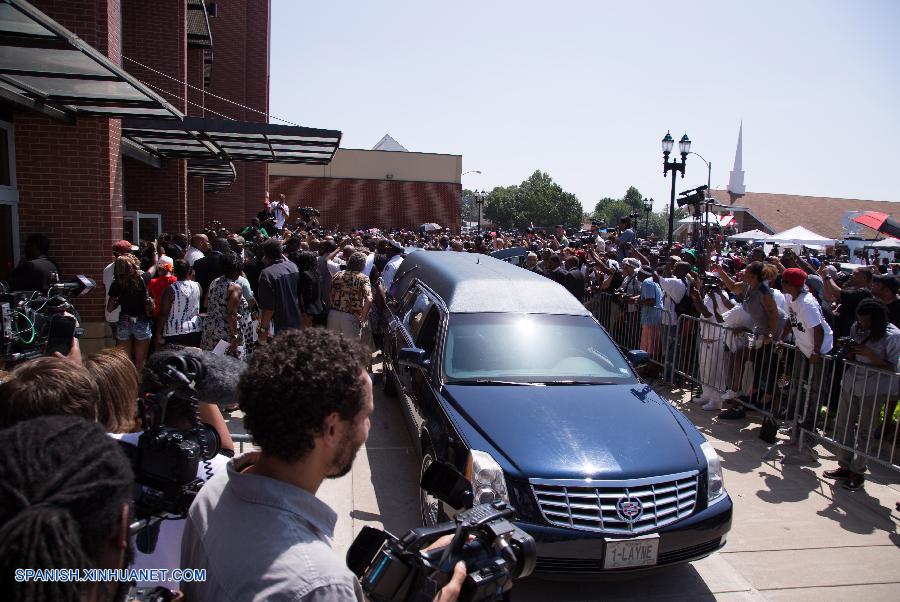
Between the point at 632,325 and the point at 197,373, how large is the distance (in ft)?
30.3

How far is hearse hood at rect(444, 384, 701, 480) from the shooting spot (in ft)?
13.1

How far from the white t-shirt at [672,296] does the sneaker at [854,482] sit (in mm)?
3474

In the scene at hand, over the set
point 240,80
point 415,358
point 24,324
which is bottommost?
point 415,358

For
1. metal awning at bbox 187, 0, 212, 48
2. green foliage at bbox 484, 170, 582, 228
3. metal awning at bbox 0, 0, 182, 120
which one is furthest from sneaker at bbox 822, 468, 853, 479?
green foliage at bbox 484, 170, 582, 228

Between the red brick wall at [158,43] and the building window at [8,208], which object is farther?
the red brick wall at [158,43]

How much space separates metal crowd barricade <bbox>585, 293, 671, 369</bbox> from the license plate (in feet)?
18.8

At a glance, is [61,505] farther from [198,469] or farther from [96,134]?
[96,134]

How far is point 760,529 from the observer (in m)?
5.10

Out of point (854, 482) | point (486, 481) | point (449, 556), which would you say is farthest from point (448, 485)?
point (854, 482)

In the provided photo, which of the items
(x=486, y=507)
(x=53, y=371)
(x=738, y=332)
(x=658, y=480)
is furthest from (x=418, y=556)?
(x=738, y=332)

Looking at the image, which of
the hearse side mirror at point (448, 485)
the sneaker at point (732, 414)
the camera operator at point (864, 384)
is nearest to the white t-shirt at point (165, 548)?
the hearse side mirror at point (448, 485)

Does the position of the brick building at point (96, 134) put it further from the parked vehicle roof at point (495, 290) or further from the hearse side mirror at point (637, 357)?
the hearse side mirror at point (637, 357)

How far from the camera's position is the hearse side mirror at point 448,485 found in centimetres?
189

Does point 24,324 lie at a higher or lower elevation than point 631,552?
higher
